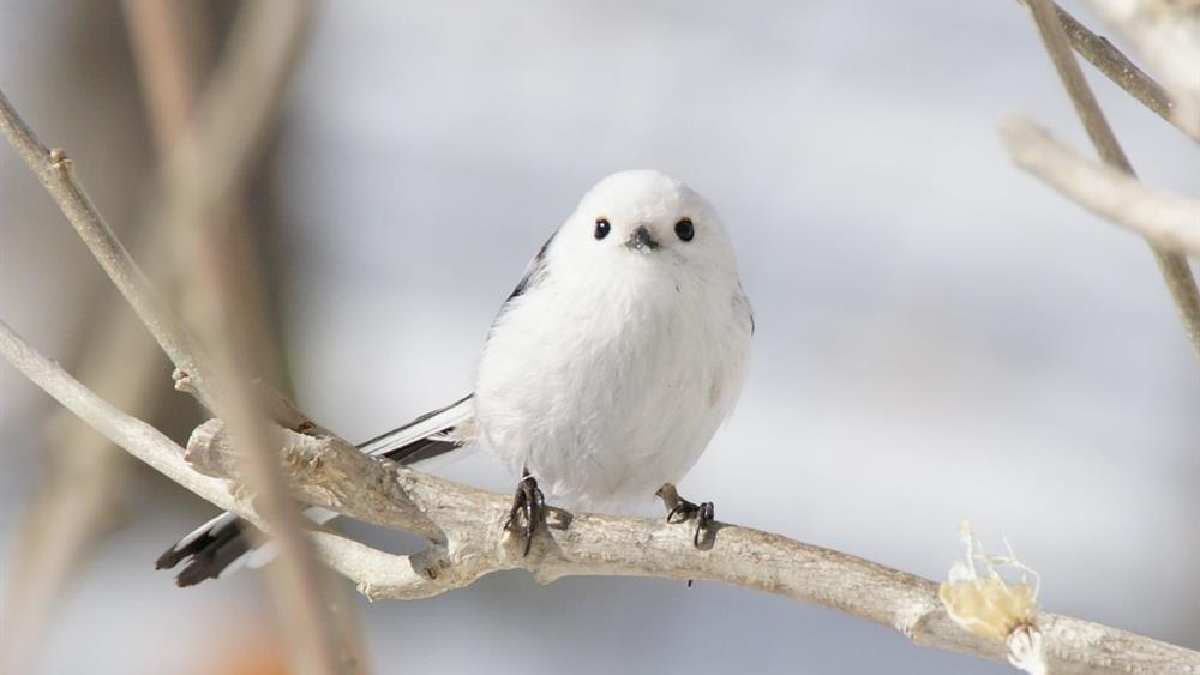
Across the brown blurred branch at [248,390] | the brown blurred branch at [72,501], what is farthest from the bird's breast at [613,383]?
the brown blurred branch at [248,390]

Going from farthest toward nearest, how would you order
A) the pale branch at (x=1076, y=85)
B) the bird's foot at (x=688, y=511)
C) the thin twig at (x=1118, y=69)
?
1. the bird's foot at (x=688, y=511)
2. the thin twig at (x=1118, y=69)
3. the pale branch at (x=1076, y=85)

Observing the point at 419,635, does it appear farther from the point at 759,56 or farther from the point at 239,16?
the point at 759,56

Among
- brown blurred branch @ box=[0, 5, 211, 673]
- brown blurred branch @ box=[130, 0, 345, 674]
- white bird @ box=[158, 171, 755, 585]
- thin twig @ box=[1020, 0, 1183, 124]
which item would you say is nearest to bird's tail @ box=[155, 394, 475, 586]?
white bird @ box=[158, 171, 755, 585]

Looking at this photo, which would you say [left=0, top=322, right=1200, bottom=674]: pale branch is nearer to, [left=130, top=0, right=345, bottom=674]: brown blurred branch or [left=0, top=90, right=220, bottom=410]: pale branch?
[left=0, top=90, right=220, bottom=410]: pale branch

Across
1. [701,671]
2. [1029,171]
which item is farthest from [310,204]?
[1029,171]

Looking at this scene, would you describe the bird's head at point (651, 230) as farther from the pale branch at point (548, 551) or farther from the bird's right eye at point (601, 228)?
the pale branch at point (548, 551)

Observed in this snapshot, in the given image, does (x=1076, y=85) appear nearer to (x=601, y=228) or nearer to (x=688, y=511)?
(x=688, y=511)
